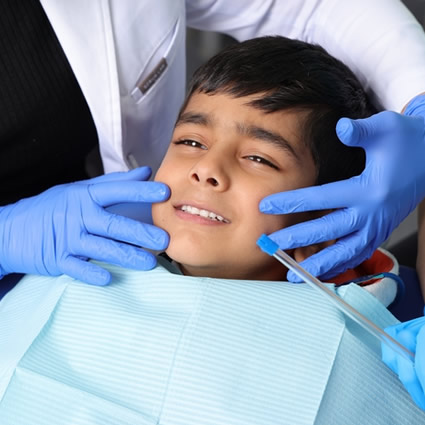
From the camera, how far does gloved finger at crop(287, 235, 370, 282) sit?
1.09m

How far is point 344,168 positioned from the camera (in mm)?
1218

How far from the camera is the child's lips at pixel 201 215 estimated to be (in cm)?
107

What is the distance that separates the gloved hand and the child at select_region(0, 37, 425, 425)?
0.06 metres

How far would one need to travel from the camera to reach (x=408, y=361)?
0.84m

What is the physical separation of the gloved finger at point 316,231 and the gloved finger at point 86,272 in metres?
0.31

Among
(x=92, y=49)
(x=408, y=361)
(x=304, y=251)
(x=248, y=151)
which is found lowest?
(x=304, y=251)

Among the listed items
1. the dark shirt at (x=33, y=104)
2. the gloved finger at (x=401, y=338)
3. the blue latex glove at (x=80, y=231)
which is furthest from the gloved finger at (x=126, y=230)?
the gloved finger at (x=401, y=338)

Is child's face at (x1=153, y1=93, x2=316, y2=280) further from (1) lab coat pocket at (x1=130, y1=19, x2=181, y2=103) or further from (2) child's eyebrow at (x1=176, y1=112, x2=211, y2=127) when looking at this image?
(1) lab coat pocket at (x1=130, y1=19, x2=181, y2=103)

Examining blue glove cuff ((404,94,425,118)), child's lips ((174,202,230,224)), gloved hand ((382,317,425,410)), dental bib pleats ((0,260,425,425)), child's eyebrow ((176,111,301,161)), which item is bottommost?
dental bib pleats ((0,260,425,425))

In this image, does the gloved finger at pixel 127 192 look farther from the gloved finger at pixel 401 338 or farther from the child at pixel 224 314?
the gloved finger at pixel 401 338

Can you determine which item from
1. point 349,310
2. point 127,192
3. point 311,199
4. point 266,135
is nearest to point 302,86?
point 266,135

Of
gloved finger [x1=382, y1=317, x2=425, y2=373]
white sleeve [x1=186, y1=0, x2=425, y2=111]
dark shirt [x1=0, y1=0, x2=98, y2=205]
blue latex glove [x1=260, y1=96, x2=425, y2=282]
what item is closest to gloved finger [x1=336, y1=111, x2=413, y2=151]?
blue latex glove [x1=260, y1=96, x2=425, y2=282]

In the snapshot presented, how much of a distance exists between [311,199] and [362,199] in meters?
0.10

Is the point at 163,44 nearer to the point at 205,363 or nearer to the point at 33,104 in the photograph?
the point at 33,104
